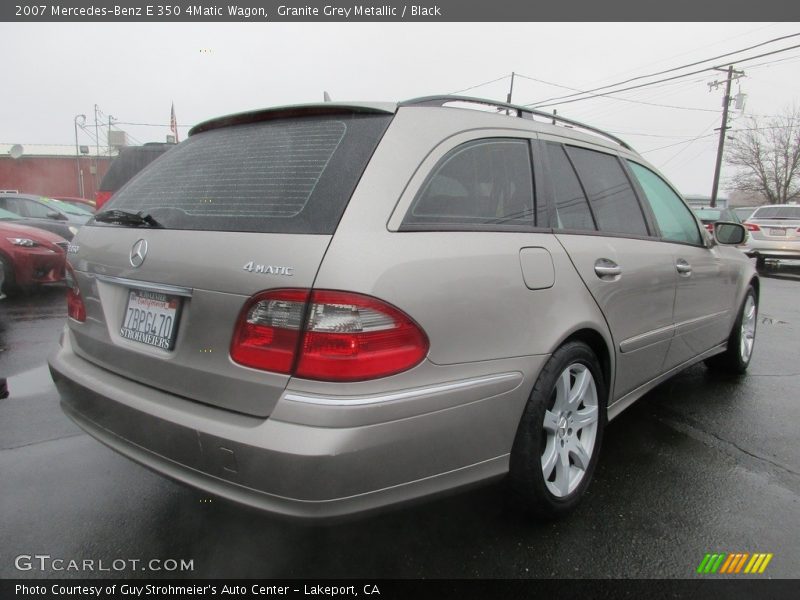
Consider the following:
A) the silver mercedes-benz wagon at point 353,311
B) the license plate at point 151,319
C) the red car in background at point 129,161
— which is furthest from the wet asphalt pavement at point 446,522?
the red car in background at point 129,161

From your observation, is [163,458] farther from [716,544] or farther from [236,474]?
[716,544]

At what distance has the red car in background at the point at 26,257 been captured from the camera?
6.70 m

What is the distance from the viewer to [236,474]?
1.53m

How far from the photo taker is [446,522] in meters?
2.17

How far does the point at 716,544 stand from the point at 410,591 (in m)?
1.25

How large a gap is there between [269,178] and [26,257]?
6.53 meters

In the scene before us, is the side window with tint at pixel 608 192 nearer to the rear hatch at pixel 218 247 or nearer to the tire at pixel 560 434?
the tire at pixel 560 434

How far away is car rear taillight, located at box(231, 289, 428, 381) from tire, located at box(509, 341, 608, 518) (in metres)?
0.66

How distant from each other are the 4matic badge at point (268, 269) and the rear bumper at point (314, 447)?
0.43 metres

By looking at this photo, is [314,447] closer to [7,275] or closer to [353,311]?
[353,311]

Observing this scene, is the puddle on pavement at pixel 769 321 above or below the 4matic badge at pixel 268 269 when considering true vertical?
below

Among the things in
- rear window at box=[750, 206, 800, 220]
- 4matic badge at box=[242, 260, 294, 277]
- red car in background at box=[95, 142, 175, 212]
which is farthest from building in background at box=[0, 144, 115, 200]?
4matic badge at box=[242, 260, 294, 277]

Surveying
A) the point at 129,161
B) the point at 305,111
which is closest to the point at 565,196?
the point at 305,111

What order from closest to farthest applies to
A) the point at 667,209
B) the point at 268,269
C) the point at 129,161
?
1. the point at 268,269
2. the point at 667,209
3. the point at 129,161
